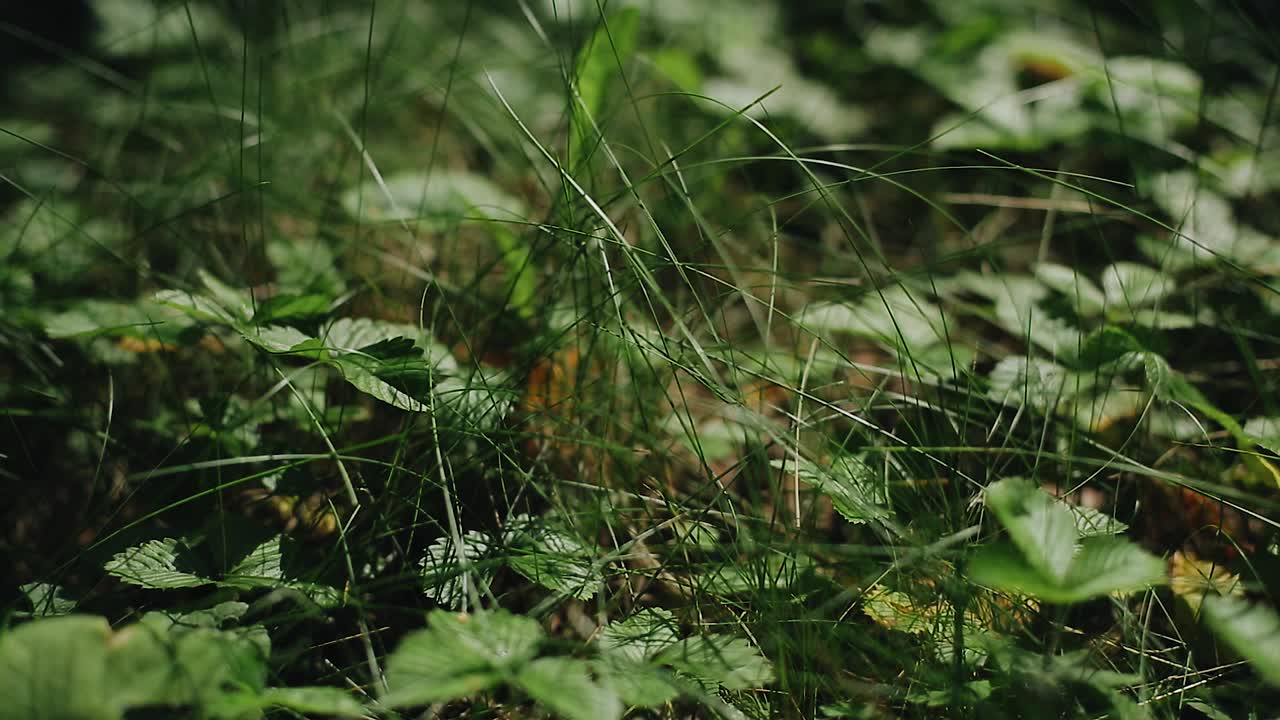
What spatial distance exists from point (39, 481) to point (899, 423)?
1.19m

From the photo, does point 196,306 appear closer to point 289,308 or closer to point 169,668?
point 289,308

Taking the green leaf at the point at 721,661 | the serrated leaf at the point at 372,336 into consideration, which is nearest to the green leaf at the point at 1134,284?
the green leaf at the point at 721,661

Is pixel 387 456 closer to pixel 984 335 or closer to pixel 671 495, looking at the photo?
pixel 671 495

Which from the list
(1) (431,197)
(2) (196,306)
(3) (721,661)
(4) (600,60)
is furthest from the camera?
(1) (431,197)

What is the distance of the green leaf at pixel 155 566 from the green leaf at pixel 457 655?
0.29 metres

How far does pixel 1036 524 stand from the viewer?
2.36ft

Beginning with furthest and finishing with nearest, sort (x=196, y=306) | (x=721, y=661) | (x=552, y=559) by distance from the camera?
(x=196, y=306), (x=552, y=559), (x=721, y=661)

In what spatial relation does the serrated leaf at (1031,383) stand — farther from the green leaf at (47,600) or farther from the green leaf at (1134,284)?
the green leaf at (47,600)

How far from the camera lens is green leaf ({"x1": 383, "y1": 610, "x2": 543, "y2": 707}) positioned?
636 mm

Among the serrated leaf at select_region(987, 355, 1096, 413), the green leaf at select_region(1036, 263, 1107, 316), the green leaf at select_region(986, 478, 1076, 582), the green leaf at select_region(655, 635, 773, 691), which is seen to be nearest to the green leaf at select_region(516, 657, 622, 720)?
the green leaf at select_region(655, 635, 773, 691)

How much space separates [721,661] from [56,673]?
1.83ft

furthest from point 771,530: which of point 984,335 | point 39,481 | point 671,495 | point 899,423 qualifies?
point 39,481

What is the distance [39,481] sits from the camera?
1094mm

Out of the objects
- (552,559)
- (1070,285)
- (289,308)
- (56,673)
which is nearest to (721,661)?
(552,559)
